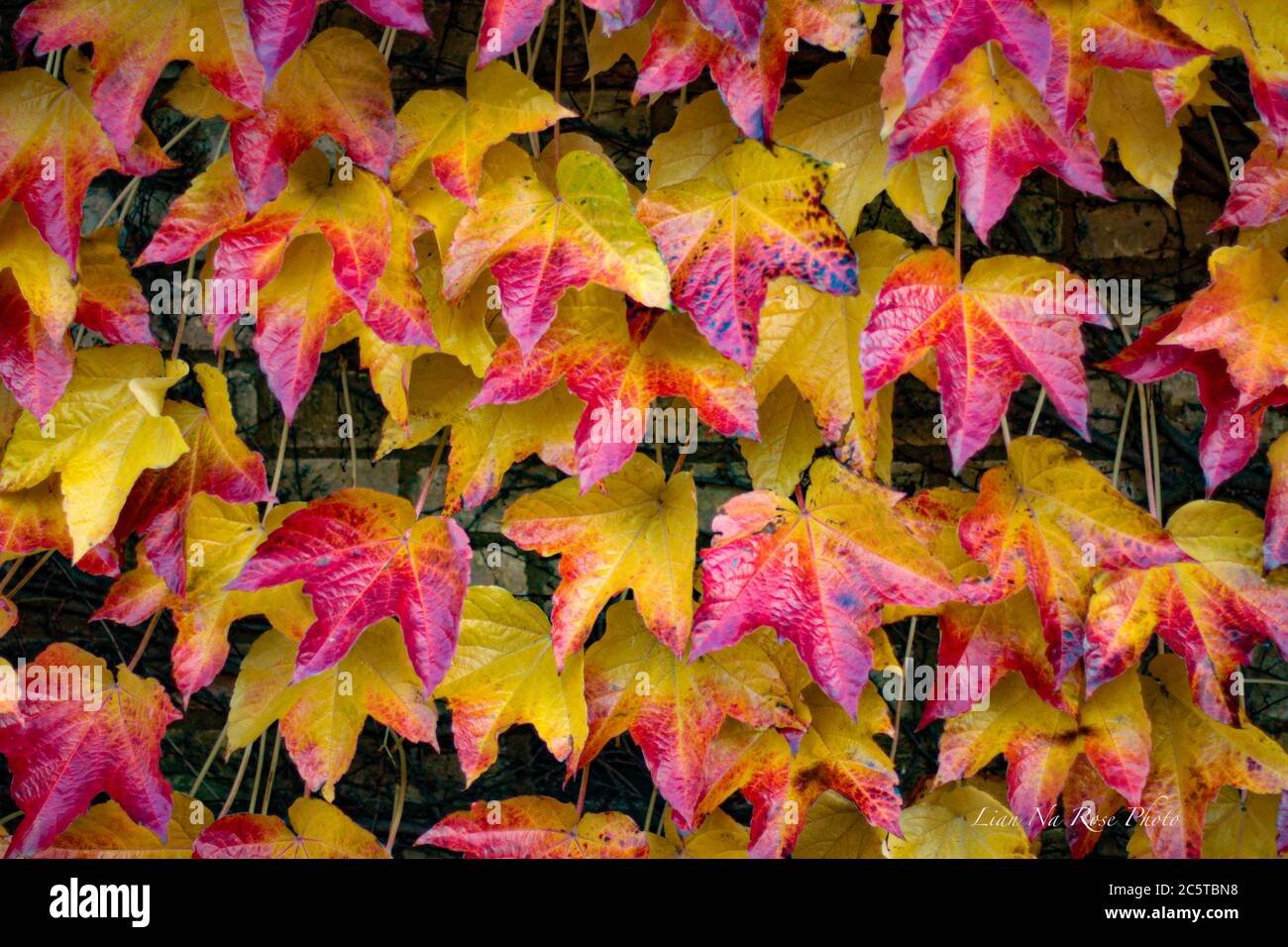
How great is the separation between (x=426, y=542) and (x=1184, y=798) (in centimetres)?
108

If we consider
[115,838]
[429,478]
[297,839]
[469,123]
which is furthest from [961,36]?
[115,838]

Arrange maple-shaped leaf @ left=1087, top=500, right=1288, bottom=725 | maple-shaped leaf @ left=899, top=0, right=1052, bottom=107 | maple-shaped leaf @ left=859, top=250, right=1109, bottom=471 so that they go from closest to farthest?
maple-shaped leaf @ left=899, top=0, right=1052, bottom=107
maple-shaped leaf @ left=859, top=250, right=1109, bottom=471
maple-shaped leaf @ left=1087, top=500, right=1288, bottom=725

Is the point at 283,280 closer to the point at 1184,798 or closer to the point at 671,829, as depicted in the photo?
the point at 671,829

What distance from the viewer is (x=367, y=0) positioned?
3.62 feet

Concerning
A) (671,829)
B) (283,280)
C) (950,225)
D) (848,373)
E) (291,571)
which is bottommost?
(671,829)

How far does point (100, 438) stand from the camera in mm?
1415

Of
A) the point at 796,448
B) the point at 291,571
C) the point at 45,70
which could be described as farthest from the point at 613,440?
the point at 45,70

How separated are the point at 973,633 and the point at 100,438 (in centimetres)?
121

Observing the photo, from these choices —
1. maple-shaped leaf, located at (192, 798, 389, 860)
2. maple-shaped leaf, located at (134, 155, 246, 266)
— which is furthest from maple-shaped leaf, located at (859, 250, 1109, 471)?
maple-shaped leaf, located at (192, 798, 389, 860)

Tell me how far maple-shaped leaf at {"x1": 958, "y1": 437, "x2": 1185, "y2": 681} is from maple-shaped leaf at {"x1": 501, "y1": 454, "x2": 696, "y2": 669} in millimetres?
362

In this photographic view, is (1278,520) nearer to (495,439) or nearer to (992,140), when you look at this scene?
(992,140)

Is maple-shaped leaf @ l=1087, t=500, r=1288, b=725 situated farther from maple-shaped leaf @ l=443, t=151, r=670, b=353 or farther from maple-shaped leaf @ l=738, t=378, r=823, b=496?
maple-shaped leaf @ l=443, t=151, r=670, b=353

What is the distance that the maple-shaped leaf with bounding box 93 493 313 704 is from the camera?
144 centimetres

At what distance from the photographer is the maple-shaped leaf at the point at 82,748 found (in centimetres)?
143
